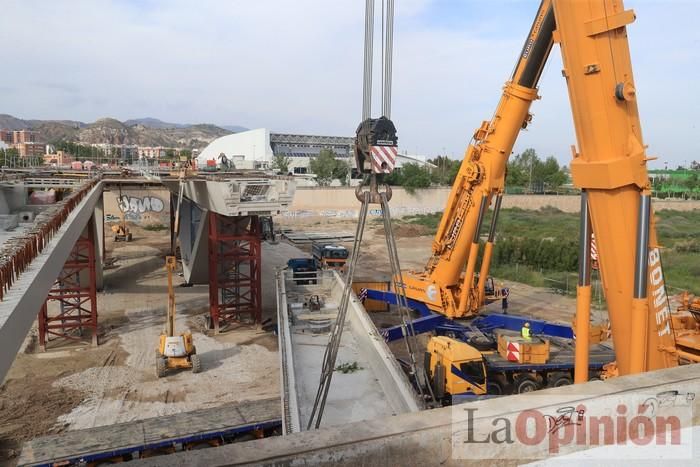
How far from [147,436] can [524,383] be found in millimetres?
8941

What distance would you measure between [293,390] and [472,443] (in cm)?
642

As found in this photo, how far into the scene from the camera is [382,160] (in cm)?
785

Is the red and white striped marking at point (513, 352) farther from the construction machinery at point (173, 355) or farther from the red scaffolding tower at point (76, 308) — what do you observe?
the red scaffolding tower at point (76, 308)

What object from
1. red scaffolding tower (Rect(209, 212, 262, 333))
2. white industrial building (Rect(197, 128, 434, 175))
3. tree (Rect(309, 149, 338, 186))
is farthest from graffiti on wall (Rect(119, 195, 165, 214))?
white industrial building (Rect(197, 128, 434, 175))

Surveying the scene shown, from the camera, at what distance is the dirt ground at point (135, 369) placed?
554 inches

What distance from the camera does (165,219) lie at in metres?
51.5

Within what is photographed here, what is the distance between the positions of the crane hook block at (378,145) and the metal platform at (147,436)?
20.3 ft

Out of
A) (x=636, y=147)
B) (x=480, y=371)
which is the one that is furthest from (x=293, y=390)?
(x=636, y=147)

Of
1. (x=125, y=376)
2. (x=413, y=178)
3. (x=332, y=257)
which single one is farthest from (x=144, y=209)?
(x=125, y=376)

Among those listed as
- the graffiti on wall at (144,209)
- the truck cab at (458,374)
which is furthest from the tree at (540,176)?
the truck cab at (458,374)

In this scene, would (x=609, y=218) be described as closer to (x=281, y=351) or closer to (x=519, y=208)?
(x=281, y=351)

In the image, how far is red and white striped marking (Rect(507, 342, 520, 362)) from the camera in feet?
45.0

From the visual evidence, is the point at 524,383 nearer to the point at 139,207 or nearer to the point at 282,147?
the point at 139,207

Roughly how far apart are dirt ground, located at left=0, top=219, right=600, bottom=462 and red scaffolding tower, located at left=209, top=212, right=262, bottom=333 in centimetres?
75
